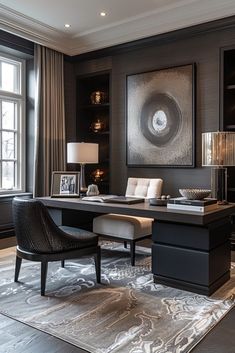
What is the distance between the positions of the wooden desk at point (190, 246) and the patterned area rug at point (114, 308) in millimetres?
103

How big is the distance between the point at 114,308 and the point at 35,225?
35.1 inches

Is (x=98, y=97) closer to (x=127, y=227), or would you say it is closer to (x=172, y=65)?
(x=172, y=65)

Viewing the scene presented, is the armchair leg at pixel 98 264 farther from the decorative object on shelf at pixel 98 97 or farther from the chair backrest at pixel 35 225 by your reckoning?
the decorative object on shelf at pixel 98 97

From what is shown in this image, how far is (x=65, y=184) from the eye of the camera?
383 centimetres

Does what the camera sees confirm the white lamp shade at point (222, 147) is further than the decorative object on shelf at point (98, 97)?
No

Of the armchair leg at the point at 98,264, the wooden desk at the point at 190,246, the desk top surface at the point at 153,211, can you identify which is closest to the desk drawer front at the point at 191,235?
the wooden desk at the point at 190,246

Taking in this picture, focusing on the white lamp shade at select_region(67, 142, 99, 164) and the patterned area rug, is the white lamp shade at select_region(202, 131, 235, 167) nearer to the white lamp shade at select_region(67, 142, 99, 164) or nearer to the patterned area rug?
the patterned area rug

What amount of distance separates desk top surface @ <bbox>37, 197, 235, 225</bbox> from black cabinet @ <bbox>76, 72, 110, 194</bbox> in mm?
2168

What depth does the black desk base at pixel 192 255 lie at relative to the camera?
2.65m

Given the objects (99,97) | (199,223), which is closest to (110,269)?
(199,223)

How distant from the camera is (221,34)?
4.17m

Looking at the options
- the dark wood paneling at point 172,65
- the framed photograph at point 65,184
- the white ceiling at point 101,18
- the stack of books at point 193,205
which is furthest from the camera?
the dark wood paneling at point 172,65

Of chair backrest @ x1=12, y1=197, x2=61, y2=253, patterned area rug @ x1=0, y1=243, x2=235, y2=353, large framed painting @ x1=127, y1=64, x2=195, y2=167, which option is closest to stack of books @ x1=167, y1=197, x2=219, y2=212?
patterned area rug @ x1=0, y1=243, x2=235, y2=353

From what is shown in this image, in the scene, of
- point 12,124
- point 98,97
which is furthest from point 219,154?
point 12,124
